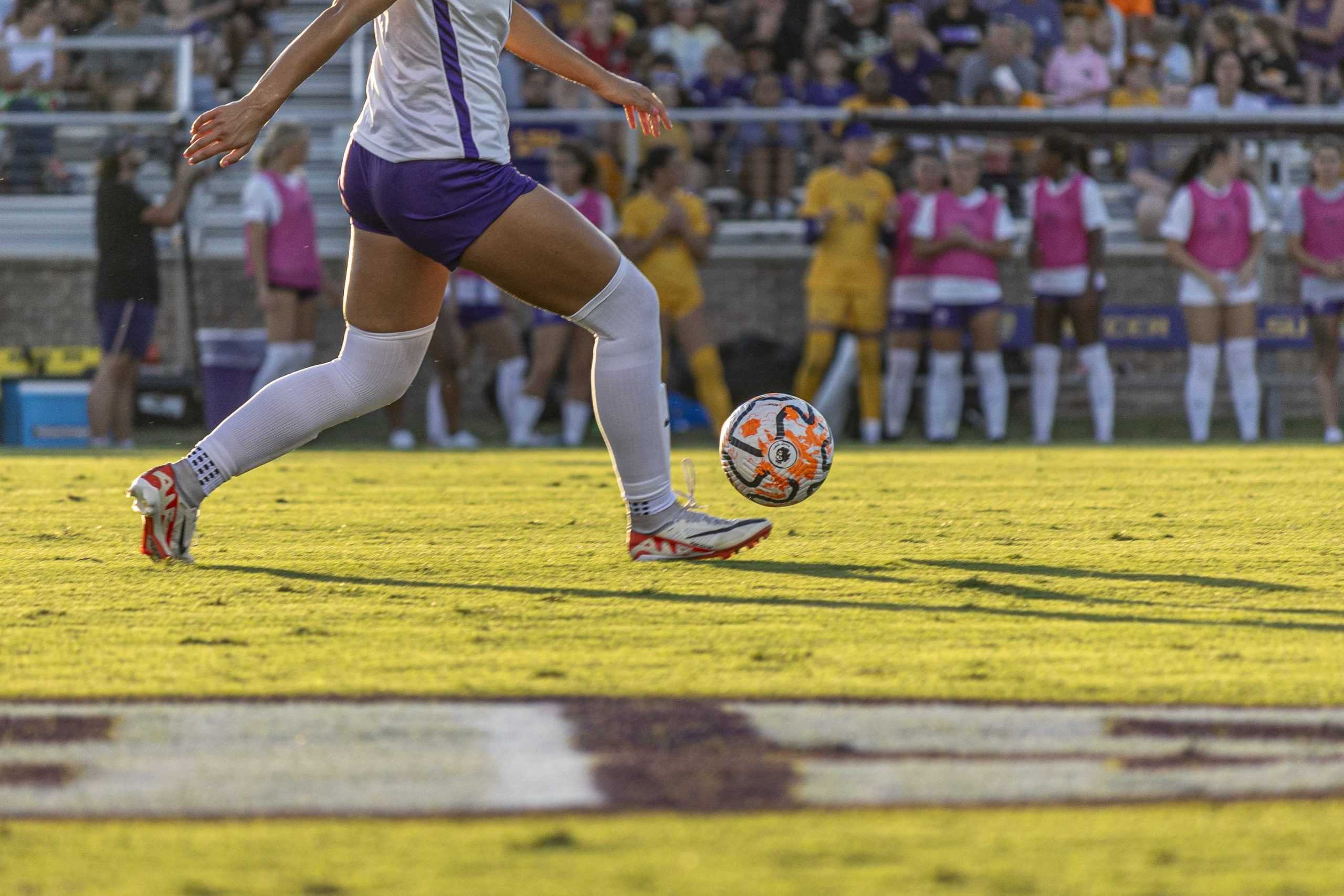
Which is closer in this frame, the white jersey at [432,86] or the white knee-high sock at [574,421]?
the white jersey at [432,86]

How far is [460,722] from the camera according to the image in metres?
3.37

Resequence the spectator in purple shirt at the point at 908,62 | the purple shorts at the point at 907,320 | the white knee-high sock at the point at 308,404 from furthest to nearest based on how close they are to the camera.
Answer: the spectator in purple shirt at the point at 908,62, the purple shorts at the point at 907,320, the white knee-high sock at the point at 308,404

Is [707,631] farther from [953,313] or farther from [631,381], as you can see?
[953,313]

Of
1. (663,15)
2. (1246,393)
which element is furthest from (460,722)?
(663,15)

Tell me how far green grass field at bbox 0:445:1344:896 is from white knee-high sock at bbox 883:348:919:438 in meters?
4.54

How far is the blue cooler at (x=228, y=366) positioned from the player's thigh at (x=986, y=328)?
5.30 m

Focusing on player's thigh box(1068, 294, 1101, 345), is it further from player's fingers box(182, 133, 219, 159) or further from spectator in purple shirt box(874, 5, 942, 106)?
player's fingers box(182, 133, 219, 159)

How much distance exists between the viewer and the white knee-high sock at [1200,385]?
13758 millimetres

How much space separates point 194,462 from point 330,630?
1205 millimetres

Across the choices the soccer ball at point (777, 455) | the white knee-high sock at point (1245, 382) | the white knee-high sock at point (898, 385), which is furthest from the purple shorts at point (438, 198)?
the white knee-high sock at point (1245, 382)

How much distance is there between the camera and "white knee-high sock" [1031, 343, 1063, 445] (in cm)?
1391

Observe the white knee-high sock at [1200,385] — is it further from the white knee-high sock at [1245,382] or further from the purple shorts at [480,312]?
the purple shorts at [480,312]

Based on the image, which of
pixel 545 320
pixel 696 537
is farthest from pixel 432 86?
pixel 545 320

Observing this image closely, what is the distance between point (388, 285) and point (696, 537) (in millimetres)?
1196
